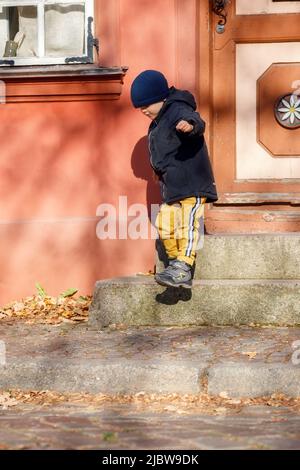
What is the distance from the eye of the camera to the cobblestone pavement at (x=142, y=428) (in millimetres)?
3791

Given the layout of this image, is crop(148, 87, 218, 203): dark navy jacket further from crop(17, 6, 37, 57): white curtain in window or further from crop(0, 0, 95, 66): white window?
crop(17, 6, 37, 57): white curtain in window

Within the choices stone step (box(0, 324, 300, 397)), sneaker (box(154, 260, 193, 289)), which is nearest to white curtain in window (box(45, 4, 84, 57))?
sneaker (box(154, 260, 193, 289))

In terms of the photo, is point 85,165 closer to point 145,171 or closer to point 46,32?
point 145,171

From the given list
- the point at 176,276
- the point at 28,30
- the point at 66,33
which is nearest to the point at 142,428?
the point at 176,276

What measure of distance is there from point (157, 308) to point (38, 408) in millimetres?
1472

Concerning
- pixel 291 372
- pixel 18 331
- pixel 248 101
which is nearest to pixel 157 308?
pixel 18 331

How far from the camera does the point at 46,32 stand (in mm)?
6844

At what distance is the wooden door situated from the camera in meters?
6.68

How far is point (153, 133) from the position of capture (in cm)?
599

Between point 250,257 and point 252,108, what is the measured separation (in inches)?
52.6

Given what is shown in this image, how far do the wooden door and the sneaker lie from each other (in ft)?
3.51

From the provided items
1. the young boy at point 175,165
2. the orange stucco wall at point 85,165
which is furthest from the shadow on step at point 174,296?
the orange stucco wall at point 85,165

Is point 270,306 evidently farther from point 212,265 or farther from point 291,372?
point 291,372

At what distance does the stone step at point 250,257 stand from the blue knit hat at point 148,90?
1.05 meters
